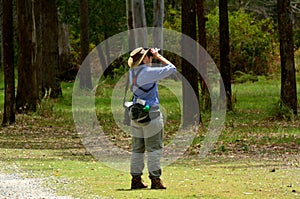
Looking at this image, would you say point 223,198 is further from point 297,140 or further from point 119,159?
point 297,140

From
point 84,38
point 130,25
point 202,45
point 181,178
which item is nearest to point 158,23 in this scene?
point 202,45

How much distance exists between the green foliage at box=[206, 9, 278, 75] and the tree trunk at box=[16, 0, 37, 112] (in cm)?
2097

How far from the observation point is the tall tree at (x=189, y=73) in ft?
74.9

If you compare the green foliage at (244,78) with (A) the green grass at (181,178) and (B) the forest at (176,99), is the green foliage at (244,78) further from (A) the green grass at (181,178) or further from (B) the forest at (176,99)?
(A) the green grass at (181,178)

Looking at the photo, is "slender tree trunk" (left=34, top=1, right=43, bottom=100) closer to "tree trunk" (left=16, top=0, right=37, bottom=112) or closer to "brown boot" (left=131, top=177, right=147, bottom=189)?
"tree trunk" (left=16, top=0, right=37, bottom=112)

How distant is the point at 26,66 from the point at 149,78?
17142 mm

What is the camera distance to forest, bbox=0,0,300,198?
15.1 meters

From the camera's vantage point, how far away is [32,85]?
93.0 ft

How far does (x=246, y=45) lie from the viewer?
160ft

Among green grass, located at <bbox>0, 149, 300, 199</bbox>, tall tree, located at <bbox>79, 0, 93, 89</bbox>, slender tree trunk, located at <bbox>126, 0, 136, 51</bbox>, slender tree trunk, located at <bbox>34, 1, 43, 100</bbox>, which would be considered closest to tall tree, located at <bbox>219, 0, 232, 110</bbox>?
slender tree trunk, located at <bbox>126, 0, 136, 51</bbox>

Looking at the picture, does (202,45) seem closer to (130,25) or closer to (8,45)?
(130,25)

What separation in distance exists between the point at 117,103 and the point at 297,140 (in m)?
14.2

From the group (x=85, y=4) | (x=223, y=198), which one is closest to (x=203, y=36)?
(x=85, y=4)

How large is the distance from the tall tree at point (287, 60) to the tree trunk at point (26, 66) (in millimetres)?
8208
